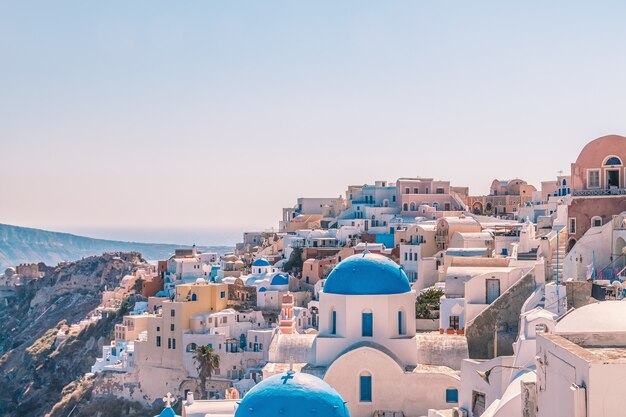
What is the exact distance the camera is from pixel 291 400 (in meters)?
17.5

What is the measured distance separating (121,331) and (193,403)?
2610cm

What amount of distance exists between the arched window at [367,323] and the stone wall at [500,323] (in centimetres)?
422

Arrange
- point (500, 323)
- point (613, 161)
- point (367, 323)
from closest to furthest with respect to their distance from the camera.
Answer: point (367, 323) → point (500, 323) → point (613, 161)

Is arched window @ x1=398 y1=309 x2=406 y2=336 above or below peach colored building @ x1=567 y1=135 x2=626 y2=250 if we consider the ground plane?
below

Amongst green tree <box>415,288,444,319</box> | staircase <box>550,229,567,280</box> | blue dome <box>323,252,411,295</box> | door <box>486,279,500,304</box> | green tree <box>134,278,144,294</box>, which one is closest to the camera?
blue dome <box>323,252,411,295</box>

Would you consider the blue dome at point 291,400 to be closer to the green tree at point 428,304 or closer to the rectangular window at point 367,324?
the rectangular window at point 367,324

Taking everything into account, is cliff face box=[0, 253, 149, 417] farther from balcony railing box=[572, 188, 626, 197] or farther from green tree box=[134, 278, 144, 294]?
balcony railing box=[572, 188, 626, 197]

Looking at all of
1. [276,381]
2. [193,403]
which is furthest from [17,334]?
[276,381]

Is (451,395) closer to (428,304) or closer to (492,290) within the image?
(492,290)

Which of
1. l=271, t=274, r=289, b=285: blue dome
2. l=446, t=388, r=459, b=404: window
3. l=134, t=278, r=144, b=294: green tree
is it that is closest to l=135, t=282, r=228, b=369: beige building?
l=271, t=274, r=289, b=285: blue dome

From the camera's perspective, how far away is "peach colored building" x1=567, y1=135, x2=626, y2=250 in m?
30.4

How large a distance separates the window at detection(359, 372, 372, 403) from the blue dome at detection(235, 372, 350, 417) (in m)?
5.77

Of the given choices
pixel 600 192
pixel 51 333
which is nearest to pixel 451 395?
pixel 600 192

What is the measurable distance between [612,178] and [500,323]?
288 inches
